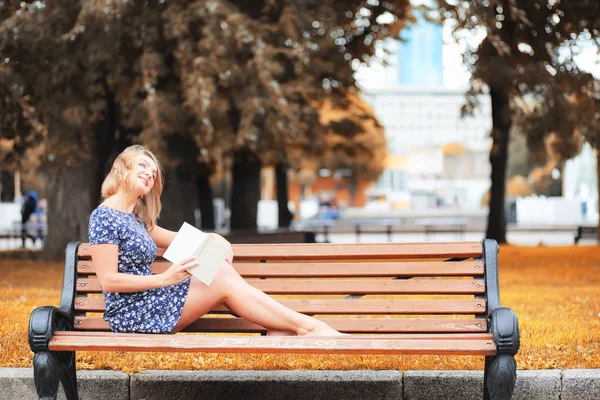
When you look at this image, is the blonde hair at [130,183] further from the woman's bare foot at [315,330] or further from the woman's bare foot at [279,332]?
the woman's bare foot at [315,330]

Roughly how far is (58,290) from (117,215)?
601 centimetres

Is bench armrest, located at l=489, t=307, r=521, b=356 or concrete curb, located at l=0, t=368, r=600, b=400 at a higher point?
bench armrest, located at l=489, t=307, r=521, b=356

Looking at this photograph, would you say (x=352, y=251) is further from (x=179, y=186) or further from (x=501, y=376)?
(x=179, y=186)

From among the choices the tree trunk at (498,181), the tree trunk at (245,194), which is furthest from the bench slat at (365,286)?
the tree trunk at (245,194)

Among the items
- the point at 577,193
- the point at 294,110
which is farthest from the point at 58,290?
the point at 577,193

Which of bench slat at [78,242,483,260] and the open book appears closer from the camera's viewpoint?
the open book

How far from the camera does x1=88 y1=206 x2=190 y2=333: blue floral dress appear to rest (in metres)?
5.20

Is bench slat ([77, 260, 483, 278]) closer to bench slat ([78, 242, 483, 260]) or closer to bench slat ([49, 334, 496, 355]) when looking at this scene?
bench slat ([78, 242, 483, 260])

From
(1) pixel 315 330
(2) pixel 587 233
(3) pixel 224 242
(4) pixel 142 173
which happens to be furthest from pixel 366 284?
(2) pixel 587 233

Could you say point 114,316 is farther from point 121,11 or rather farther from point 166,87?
point 166,87

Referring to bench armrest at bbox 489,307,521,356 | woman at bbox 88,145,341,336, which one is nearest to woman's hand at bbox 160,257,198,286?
woman at bbox 88,145,341,336

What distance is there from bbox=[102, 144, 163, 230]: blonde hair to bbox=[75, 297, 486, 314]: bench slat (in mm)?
549

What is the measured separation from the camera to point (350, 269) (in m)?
5.64

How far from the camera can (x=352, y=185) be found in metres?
74.2
